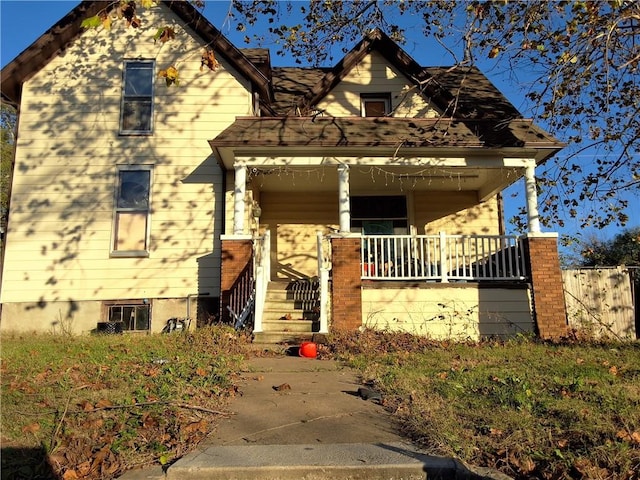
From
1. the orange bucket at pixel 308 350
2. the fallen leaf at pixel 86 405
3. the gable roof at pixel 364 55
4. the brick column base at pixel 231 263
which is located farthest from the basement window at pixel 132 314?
the fallen leaf at pixel 86 405

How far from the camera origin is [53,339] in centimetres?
893

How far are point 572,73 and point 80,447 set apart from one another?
344 inches

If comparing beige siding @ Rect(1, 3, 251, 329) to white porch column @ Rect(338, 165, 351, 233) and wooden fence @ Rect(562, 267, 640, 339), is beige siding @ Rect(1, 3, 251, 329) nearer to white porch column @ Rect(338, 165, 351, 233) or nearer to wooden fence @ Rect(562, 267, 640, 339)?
white porch column @ Rect(338, 165, 351, 233)

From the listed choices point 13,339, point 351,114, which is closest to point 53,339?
point 13,339

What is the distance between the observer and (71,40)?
459 inches

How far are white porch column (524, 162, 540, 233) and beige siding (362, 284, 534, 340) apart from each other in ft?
4.45

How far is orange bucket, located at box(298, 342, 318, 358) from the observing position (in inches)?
304

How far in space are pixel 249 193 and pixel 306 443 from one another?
26.3 ft

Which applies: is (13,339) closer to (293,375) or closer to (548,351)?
(293,375)

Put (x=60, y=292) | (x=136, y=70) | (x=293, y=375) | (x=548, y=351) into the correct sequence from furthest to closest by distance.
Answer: (x=136, y=70), (x=60, y=292), (x=548, y=351), (x=293, y=375)

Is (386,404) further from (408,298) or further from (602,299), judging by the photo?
(602,299)

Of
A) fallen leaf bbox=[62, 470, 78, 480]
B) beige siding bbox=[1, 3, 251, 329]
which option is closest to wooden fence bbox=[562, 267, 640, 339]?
beige siding bbox=[1, 3, 251, 329]

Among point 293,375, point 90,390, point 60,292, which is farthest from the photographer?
point 60,292

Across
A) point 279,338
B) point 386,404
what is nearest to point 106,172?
point 279,338
